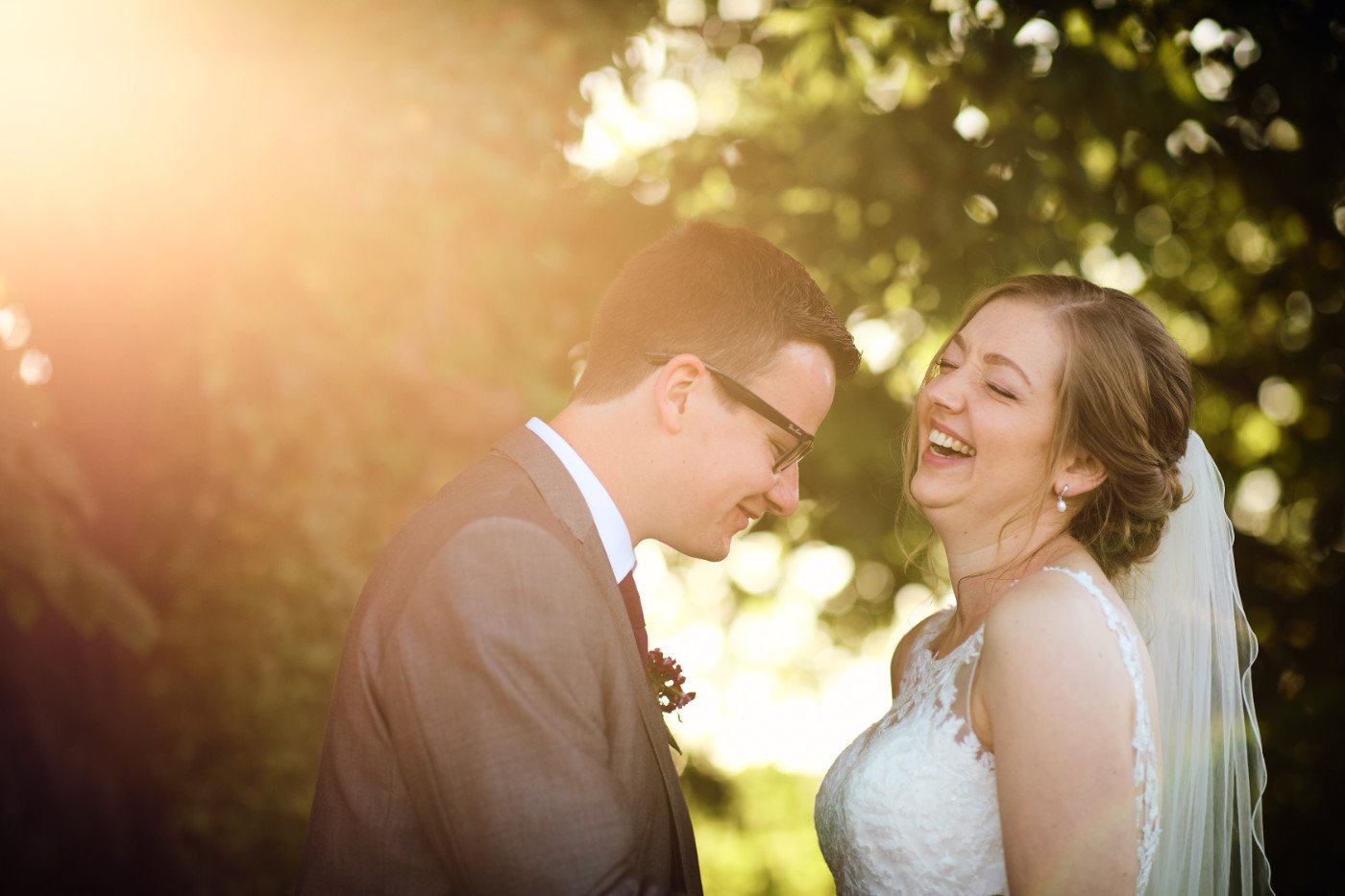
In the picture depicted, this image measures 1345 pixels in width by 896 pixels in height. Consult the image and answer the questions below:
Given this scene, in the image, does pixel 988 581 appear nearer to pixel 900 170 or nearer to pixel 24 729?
pixel 900 170

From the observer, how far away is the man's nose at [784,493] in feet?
9.95

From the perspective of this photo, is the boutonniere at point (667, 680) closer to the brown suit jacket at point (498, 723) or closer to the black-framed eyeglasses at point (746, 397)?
the brown suit jacket at point (498, 723)

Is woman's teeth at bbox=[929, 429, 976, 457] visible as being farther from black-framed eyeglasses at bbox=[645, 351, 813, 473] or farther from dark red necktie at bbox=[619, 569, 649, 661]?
dark red necktie at bbox=[619, 569, 649, 661]

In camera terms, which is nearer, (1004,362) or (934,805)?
(934,805)

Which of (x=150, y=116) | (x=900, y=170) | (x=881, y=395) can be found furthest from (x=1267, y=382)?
(x=150, y=116)

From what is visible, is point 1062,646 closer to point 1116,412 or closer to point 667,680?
point 1116,412

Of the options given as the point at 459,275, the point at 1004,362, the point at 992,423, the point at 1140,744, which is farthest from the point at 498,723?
the point at 459,275

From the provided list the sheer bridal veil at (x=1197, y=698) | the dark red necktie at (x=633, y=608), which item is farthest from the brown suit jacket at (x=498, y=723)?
the sheer bridal veil at (x=1197, y=698)

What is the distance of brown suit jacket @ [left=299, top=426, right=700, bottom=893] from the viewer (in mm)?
2092

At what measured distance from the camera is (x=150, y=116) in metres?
3.69

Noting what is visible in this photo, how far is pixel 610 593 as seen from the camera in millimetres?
2482

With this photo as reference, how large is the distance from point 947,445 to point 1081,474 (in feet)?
1.28

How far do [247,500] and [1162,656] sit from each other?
10.5 ft

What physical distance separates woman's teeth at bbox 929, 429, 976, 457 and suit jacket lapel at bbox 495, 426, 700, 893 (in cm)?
115
